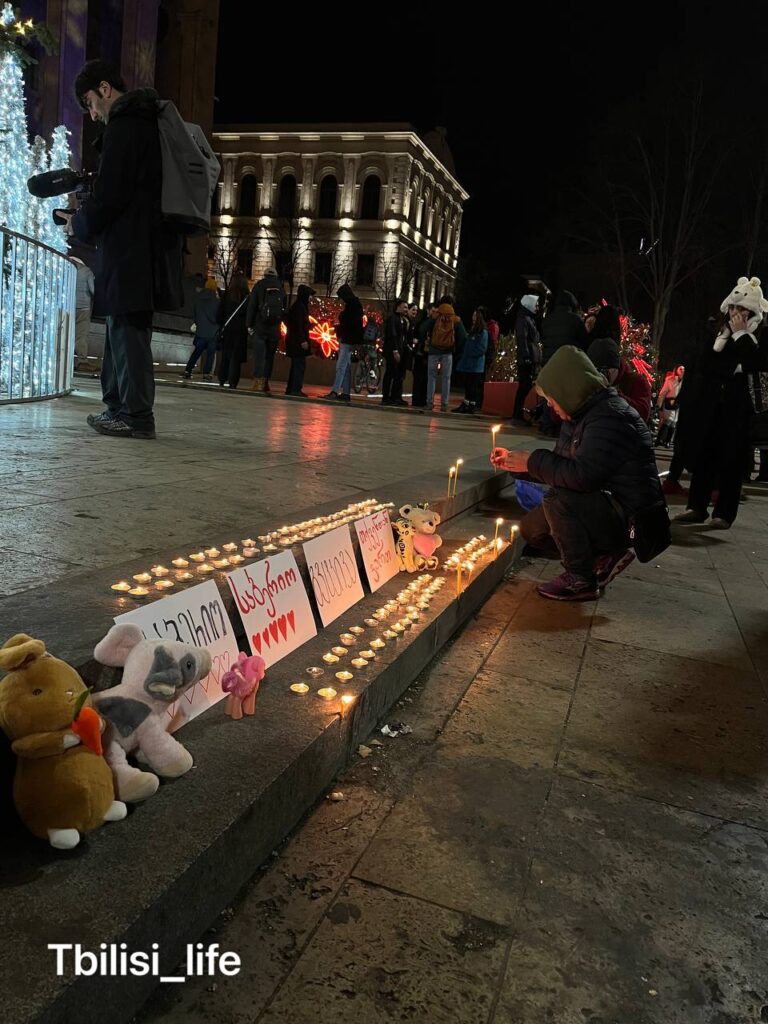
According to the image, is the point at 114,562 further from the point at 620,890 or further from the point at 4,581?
the point at 620,890

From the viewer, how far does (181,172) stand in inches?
193

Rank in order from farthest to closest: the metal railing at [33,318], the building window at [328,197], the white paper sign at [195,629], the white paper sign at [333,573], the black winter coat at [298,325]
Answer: the building window at [328,197]
the black winter coat at [298,325]
the metal railing at [33,318]
the white paper sign at [333,573]
the white paper sign at [195,629]

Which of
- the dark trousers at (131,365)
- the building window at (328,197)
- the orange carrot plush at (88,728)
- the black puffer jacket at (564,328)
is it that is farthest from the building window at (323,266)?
the orange carrot plush at (88,728)

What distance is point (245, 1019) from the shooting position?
1.31 metres

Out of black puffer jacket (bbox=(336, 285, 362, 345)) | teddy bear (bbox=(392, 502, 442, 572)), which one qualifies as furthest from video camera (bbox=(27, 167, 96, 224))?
black puffer jacket (bbox=(336, 285, 362, 345))

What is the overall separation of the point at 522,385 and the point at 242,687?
35.0ft

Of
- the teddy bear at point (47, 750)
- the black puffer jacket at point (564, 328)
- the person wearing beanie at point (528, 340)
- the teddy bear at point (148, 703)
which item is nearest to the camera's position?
the teddy bear at point (47, 750)

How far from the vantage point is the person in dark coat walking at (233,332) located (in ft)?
43.9

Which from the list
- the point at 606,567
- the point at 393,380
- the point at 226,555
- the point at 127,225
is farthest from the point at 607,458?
the point at 393,380

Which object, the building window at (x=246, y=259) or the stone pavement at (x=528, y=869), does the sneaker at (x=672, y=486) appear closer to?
the stone pavement at (x=528, y=869)

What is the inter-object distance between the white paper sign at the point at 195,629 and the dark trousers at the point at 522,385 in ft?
32.5

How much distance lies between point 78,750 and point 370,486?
3.45 meters

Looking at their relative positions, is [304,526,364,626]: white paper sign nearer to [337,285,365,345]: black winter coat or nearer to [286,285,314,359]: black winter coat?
[286,285,314,359]: black winter coat

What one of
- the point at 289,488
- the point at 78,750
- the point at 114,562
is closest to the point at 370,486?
the point at 289,488
